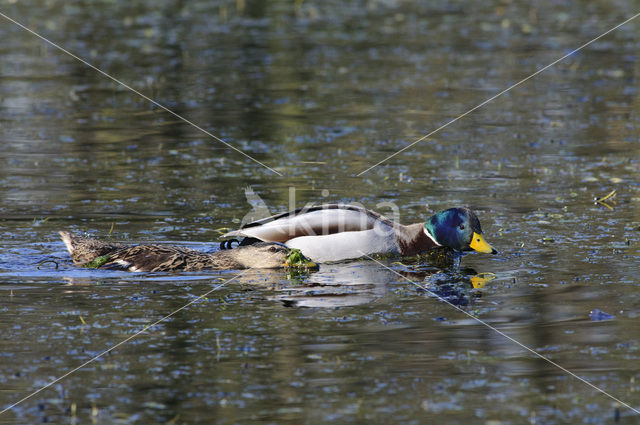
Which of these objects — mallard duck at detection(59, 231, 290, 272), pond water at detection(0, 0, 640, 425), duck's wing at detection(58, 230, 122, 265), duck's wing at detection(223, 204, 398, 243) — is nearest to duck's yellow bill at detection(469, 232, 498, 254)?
pond water at detection(0, 0, 640, 425)

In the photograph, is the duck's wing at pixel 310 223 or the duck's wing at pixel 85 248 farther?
the duck's wing at pixel 310 223

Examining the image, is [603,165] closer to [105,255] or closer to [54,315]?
[105,255]

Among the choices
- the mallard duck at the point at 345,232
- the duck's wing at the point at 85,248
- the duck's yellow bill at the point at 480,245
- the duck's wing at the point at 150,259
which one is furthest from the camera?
the mallard duck at the point at 345,232

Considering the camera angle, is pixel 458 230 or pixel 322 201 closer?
pixel 458 230

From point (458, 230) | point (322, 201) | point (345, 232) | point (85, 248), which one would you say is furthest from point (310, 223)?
point (85, 248)

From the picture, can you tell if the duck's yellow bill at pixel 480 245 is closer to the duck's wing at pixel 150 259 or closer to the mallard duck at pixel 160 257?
the mallard duck at pixel 160 257

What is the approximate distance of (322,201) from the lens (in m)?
12.0

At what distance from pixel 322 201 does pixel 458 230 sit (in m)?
2.22

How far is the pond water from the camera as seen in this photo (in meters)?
6.57

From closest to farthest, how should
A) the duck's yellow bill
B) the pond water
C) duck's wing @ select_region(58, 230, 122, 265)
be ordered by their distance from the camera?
the pond water
duck's wing @ select_region(58, 230, 122, 265)
the duck's yellow bill

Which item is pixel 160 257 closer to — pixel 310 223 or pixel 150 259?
pixel 150 259

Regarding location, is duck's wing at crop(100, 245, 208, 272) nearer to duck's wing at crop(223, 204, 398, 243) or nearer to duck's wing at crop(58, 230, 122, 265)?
duck's wing at crop(58, 230, 122, 265)

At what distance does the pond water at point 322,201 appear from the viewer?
21.5ft

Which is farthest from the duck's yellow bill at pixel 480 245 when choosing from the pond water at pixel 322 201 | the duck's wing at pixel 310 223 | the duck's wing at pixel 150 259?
the duck's wing at pixel 150 259
